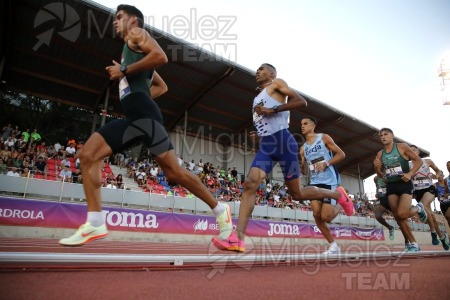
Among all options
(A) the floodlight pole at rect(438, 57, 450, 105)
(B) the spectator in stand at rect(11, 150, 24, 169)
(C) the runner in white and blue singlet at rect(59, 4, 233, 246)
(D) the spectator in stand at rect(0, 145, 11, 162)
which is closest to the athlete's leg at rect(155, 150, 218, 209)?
(C) the runner in white and blue singlet at rect(59, 4, 233, 246)

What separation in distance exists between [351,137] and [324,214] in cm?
2556

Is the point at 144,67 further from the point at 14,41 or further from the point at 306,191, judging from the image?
the point at 14,41

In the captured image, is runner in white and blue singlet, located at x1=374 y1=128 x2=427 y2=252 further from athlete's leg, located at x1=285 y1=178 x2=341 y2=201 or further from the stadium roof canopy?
the stadium roof canopy

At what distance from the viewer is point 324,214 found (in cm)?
575

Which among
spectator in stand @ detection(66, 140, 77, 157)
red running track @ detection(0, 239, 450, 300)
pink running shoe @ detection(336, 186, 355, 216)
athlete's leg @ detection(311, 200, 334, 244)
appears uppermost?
spectator in stand @ detection(66, 140, 77, 157)

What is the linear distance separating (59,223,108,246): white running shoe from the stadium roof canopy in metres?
14.0

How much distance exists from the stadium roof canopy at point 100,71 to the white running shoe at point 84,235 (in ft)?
45.8

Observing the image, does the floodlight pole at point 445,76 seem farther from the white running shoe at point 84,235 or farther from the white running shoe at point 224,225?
the white running shoe at point 84,235

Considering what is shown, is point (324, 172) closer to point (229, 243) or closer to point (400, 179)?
point (400, 179)

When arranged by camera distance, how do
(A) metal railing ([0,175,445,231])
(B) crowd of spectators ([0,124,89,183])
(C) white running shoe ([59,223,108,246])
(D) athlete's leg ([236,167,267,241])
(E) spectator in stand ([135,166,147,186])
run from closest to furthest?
(C) white running shoe ([59,223,108,246])
(D) athlete's leg ([236,167,267,241])
(A) metal railing ([0,175,445,231])
(B) crowd of spectators ([0,124,89,183])
(E) spectator in stand ([135,166,147,186])

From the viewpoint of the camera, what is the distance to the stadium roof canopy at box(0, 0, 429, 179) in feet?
48.1

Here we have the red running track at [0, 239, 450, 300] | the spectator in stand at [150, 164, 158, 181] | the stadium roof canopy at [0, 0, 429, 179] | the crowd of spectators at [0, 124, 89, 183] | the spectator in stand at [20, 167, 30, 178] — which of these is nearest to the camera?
the red running track at [0, 239, 450, 300]

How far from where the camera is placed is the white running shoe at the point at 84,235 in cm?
273

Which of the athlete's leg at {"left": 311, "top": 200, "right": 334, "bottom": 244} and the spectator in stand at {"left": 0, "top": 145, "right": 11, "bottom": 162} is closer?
A: the athlete's leg at {"left": 311, "top": 200, "right": 334, "bottom": 244}
